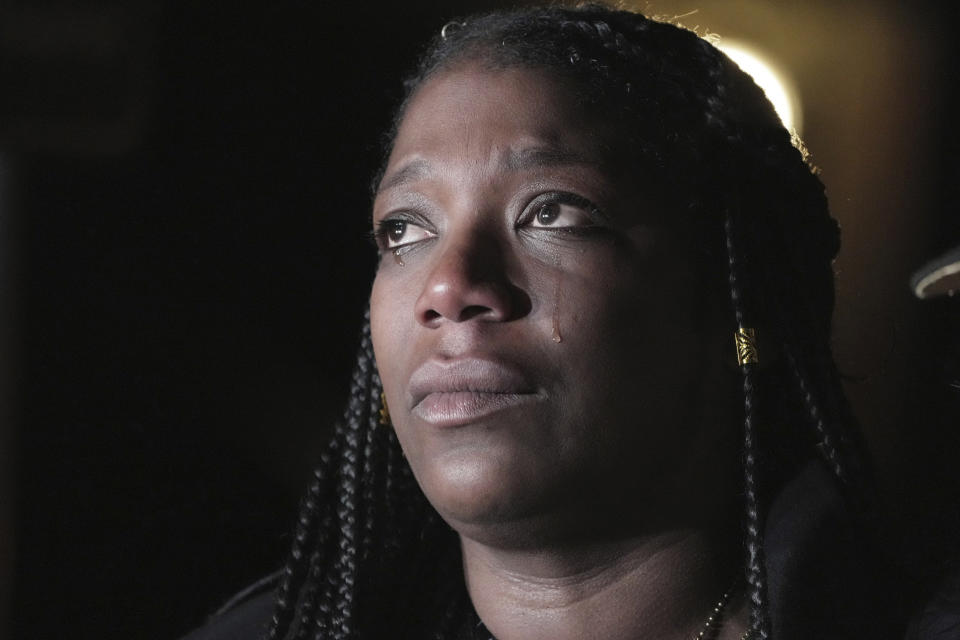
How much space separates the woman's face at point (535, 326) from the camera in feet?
5.10

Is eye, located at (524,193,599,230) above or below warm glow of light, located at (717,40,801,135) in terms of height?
below

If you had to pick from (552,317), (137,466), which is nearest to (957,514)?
(552,317)

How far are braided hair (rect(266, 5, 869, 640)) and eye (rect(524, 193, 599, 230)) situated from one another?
11cm

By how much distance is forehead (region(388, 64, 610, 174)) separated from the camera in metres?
1.66

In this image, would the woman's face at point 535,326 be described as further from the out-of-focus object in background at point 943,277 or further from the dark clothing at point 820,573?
the out-of-focus object in background at point 943,277

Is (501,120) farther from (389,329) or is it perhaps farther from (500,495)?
(500,495)

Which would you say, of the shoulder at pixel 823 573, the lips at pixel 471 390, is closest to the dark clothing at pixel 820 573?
the shoulder at pixel 823 573

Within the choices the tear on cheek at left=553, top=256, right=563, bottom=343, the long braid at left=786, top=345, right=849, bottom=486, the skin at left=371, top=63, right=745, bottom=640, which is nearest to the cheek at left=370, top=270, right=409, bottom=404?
the skin at left=371, top=63, right=745, bottom=640

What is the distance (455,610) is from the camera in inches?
75.0

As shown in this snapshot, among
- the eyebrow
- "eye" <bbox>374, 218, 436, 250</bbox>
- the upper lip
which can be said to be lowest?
the upper lip

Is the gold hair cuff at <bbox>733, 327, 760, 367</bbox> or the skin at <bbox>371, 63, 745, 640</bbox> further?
the gold hair cuff at <bbox>733, 327, 760, 367</bbox>

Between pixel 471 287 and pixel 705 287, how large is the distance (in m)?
0.38

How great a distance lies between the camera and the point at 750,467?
1674 mm

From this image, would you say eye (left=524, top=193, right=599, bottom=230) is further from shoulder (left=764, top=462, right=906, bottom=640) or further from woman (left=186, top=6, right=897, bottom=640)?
shoulder (left=764, top=462, right=906, bottom=640)
